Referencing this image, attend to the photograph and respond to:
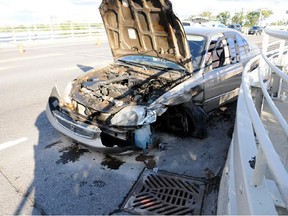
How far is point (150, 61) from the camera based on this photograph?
448 cm

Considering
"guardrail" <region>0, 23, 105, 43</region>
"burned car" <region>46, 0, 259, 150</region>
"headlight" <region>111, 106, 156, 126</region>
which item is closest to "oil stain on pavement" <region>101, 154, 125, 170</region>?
"burned car" <region>46, 0, 259, 150</region>

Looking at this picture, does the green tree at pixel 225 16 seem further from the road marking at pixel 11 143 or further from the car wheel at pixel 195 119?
the road marking at pixel 11 143

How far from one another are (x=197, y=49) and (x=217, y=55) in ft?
1.52

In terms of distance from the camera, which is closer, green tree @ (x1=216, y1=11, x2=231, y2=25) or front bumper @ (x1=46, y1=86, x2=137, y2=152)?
front bumper @ (x1=46, y1=86, x2=137, y2=152)

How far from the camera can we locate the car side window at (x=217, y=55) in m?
4.39

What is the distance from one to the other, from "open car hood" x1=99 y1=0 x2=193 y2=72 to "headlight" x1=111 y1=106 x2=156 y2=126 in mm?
1208

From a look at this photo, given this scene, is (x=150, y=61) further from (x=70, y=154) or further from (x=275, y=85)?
(x=275, y=85)

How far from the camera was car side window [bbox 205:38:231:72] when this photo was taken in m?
4.39

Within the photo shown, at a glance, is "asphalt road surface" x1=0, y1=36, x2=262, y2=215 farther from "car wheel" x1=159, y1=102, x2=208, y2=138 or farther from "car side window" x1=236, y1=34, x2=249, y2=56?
"car side window" x1=236, y1=34, x2=249, y2=56

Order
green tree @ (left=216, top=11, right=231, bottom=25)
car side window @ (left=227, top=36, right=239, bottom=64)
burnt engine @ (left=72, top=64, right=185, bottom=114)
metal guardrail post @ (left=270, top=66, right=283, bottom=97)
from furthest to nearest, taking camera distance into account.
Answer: green tree @ (left=216, top=11, right=231, bottom=25), car side window @ (left=227, top=36, right=239, bottom=64), metal guardrail post @ (left=270, top=66, right=283, bottom=97), burnt engine @ (left=72, top=64, right=185, bottom=114)

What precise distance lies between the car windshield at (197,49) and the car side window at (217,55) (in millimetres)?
129

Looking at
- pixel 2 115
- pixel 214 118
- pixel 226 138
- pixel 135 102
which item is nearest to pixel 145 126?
pixel 135 102

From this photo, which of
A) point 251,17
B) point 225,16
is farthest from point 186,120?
point 251,17

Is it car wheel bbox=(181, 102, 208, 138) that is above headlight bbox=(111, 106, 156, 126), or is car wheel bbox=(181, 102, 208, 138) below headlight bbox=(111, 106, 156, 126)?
below
